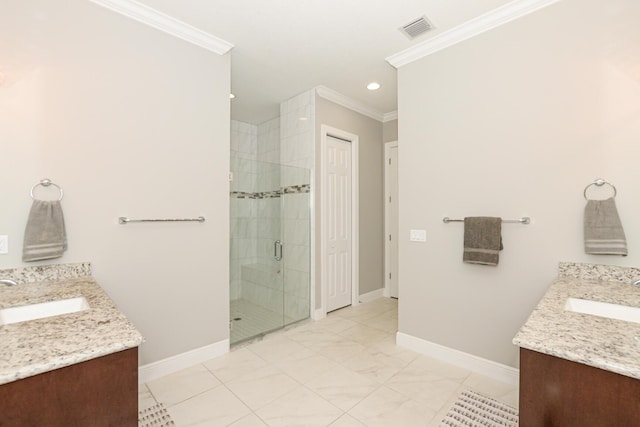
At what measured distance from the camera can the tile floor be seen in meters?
1.84

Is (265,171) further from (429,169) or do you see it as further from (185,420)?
(185,420)

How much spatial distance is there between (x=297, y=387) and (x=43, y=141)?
7.61 ft

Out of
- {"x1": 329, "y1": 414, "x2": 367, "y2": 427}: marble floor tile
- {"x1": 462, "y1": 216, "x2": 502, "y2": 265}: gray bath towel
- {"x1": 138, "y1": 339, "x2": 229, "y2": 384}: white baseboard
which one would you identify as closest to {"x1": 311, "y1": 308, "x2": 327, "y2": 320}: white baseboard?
{"x1": 138, "y1": 339, "x2": 229, "y2": 384}: white baseboard

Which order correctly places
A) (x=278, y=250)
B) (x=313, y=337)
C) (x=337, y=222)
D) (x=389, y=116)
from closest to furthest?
(x=313, y=337) → (x=278, y=250) → (x=337, y=222) → (x=389, y=116)

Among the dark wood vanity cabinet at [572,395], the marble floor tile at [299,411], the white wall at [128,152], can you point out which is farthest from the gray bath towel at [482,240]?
the white wall at [128,152]

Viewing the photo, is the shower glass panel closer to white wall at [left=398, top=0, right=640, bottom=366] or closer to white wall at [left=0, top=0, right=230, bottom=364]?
white wall at [left=0, top=0, right=230, bottom=364]

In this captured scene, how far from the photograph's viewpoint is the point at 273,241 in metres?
3.67

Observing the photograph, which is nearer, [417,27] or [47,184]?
[47,184]

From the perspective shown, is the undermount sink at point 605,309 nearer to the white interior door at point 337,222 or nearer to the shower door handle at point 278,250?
the white interior door at point 337,222

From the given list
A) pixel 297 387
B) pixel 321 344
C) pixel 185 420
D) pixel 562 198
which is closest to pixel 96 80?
pixel 185 420

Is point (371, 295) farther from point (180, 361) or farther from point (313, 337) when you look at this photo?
point (180, 361)

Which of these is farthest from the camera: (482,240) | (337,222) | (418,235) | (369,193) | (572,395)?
(369,193)

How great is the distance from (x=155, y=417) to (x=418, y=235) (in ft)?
7.72

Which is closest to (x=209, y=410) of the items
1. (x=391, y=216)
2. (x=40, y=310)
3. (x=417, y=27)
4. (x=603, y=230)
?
(x=40, y=310)
